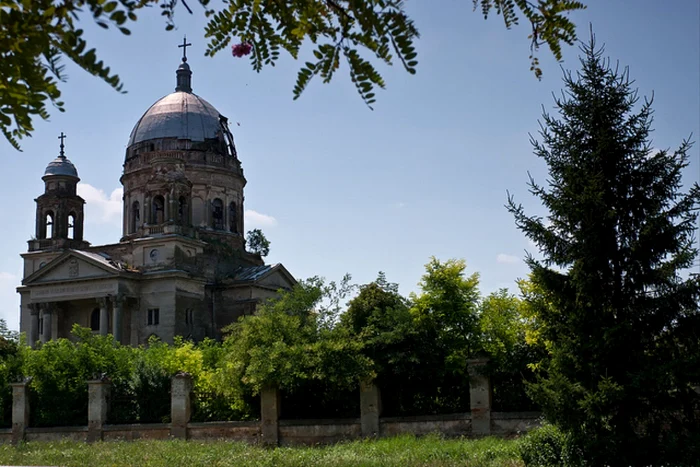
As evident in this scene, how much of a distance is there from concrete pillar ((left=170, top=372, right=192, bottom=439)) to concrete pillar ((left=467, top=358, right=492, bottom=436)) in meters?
9.84

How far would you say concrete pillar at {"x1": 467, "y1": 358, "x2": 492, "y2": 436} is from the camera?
2331cm

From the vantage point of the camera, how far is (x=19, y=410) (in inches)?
1204

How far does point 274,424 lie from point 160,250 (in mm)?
24974

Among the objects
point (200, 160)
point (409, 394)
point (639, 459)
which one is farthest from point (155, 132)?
point (639, 459)

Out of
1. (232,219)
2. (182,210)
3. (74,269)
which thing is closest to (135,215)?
(182,210)

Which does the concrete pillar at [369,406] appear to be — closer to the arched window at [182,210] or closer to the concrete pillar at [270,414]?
the concrete pillar at [270,414]

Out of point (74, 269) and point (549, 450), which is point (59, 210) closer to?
point (74, 269)

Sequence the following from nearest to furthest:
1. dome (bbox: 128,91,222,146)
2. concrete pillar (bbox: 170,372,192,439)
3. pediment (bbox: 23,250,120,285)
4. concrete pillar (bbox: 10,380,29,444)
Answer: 1. concrete pillar (bbox: 170,372,192,439)
2. concrete pillar (bbox: 10,380,29,444)
3. pediment (bbox: 23,250,120,285)
4. dome (bbox: 128,91,222,146)

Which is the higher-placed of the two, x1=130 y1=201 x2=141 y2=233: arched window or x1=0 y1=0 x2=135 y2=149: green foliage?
x1=130 y1=201 x2=141 y2=233: arched window

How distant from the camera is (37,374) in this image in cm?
3181

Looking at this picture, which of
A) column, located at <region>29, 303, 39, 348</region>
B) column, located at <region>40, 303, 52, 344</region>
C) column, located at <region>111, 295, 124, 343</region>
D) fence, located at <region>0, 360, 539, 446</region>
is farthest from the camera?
column, located at <region>29, 303, 39, 348</region>

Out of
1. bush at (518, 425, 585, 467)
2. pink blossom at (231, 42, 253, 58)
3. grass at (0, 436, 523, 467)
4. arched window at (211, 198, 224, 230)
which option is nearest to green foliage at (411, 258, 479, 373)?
grass at (0, 436, 523, 467)

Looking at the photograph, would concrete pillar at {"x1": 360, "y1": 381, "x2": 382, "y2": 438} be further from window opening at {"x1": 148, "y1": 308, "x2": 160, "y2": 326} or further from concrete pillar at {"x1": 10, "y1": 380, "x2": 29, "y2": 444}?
window opening at {"x1": 148, "y1": 308, "x2": 160, "y2": 326}

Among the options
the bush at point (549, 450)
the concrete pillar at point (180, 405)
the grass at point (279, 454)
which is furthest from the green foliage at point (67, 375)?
the bush at point (549, 450)
